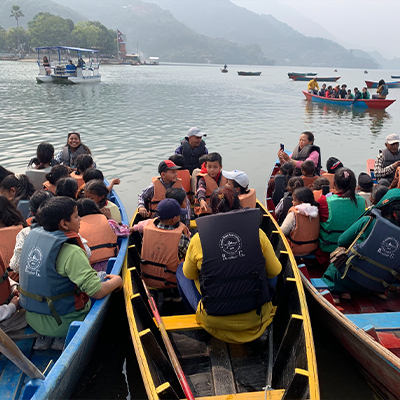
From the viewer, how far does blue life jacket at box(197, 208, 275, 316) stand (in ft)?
9.09

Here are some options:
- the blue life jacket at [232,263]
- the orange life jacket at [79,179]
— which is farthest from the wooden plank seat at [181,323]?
the orange life jacket at [79,179]

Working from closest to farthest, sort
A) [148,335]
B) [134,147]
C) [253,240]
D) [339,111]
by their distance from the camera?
[253,240], [148,335], [134,147], [339,111]

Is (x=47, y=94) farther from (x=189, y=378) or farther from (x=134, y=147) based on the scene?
(x=189, y=378)

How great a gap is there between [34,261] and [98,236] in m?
1.22

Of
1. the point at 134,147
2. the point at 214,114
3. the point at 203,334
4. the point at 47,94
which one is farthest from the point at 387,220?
the point at 47,94

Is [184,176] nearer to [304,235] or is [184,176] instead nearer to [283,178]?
[283,178]

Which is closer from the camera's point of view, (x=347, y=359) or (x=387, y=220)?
(x=387, y=220)

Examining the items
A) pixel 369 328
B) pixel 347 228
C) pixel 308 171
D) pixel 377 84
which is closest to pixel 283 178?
pixel 308 171

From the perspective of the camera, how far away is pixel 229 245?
2770 mm

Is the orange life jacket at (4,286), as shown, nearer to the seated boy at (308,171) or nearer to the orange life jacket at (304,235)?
the orange life jacket at (304,235)

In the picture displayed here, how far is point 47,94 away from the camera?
27.7 metres

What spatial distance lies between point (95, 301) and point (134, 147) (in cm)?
1078

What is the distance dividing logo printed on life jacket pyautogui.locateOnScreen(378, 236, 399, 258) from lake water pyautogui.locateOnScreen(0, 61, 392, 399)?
132 centimetres

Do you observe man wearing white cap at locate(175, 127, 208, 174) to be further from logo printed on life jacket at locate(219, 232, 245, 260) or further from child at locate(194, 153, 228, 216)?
logo printed on life jacket at locate(219, 232, 245, 260)
